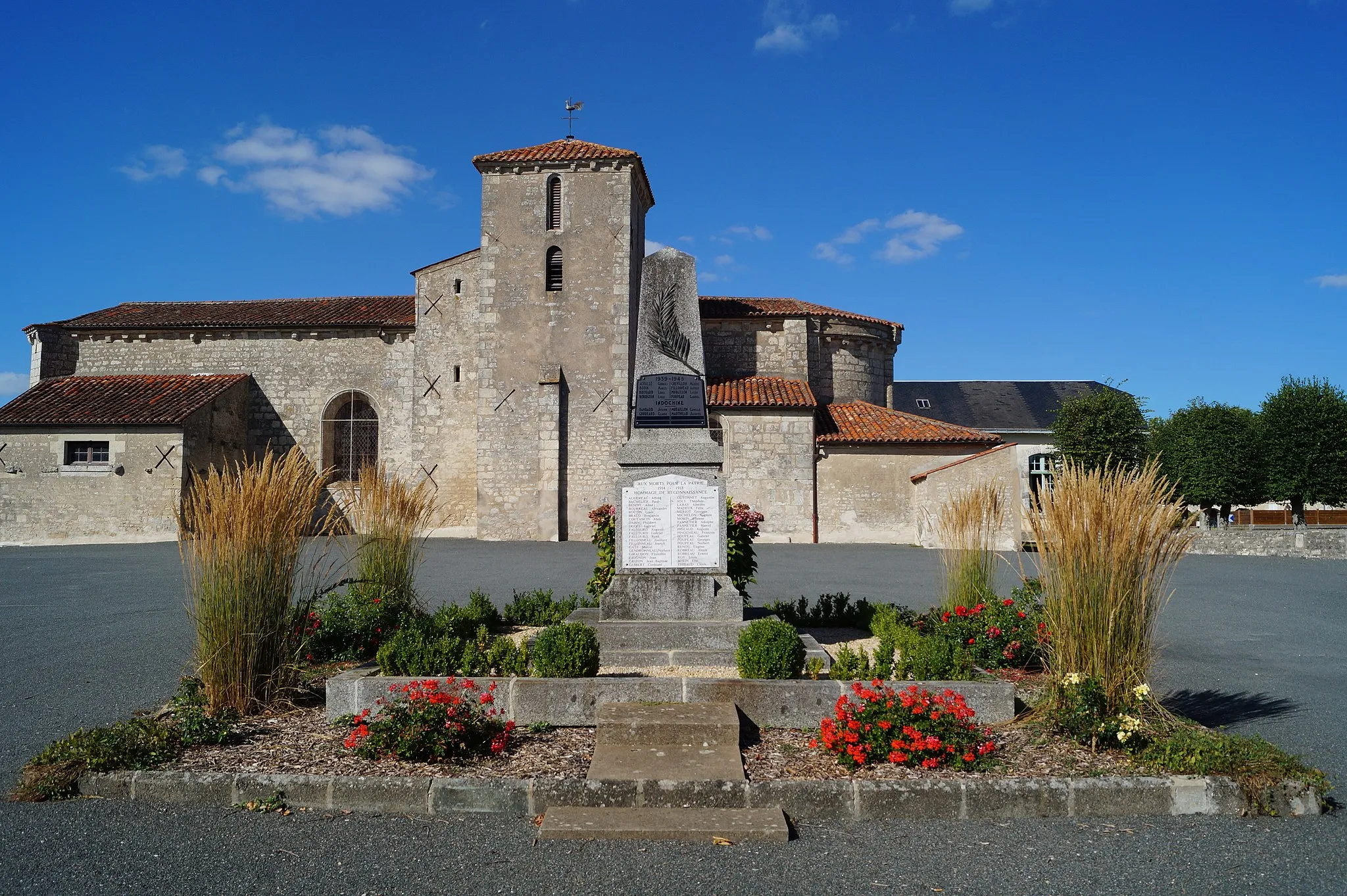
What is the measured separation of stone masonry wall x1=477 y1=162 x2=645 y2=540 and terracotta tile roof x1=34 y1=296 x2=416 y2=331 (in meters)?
4.22

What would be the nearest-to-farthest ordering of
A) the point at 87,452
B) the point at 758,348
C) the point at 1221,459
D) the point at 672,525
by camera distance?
the point at 672,525
the point at 87,452
the point at 758,348
the point at 1221,459

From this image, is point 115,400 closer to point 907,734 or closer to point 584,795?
point 584,795

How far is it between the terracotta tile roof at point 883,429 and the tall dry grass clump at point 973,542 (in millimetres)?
15891

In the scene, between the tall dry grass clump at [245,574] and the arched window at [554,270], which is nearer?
the tall dry grass clump at [245,574]

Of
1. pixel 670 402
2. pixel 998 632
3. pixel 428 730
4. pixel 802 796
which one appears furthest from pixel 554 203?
pixel 802 796

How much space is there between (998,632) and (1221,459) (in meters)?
27.4

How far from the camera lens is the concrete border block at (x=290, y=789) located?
4.29 meters

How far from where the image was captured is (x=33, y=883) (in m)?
3.46

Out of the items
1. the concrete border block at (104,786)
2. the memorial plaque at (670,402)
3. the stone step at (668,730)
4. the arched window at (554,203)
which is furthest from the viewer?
the arched window at (554,203)

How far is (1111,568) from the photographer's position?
4.98 metres

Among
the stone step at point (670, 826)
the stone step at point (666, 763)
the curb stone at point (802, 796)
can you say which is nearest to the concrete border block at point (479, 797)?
the curb stone at point (802, 796)

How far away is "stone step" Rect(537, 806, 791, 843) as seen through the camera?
3.94 metres

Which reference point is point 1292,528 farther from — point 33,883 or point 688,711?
point 33,883

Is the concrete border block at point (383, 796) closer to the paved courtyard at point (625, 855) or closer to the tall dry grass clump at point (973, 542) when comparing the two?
the paved courtyard at point (625, 855)
